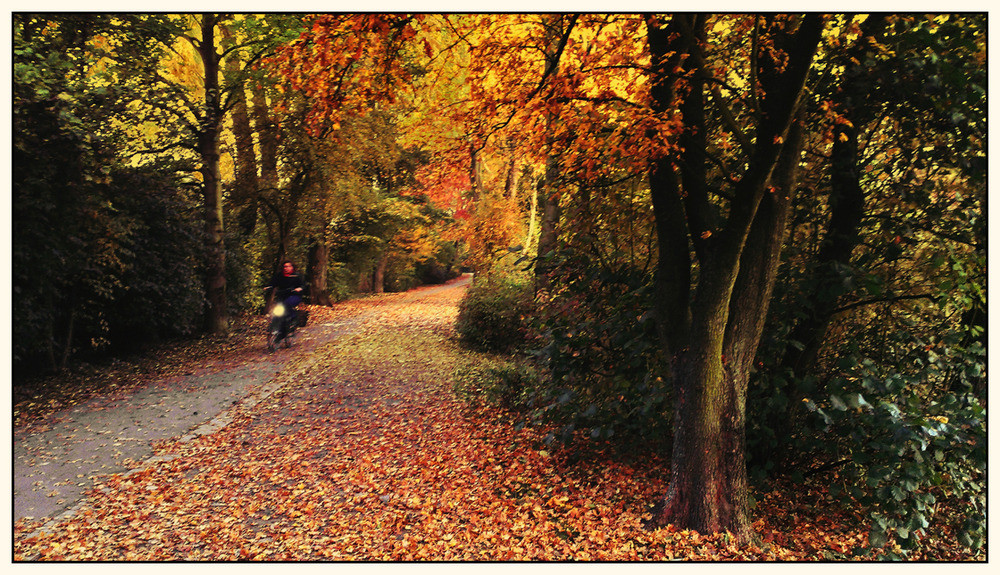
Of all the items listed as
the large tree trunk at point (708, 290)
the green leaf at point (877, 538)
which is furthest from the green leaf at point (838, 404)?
the green leaf at point (877, 538)

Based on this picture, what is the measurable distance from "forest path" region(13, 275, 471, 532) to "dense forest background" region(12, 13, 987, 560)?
435mm

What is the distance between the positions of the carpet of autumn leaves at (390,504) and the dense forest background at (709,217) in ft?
1.14

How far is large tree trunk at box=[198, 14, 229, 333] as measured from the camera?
959 centimetres

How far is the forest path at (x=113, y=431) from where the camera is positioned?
327 centimetres

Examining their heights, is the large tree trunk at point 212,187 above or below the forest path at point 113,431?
above

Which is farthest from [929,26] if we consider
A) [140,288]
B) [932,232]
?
[140,288]

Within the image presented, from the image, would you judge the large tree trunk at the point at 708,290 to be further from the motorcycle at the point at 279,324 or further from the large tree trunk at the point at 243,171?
the large tree trunk at the point at 243,171

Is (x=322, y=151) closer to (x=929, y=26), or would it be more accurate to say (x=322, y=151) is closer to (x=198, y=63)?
(x=198, y=63)

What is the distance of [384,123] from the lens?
13.6 m

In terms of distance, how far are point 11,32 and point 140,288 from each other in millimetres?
3218

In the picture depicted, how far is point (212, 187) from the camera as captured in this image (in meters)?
10.3

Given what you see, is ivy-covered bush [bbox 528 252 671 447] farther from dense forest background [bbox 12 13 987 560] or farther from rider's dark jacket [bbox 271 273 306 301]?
rider's dark jacket [bbox 271 273 306 301]

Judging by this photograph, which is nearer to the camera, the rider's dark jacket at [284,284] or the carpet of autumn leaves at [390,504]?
the carpet of autumn leaves at [390,504]

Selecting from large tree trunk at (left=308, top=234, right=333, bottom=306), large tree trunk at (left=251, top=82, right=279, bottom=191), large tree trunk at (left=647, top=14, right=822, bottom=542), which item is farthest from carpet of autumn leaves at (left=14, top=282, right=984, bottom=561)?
large tree trunk at (left=308, top=234, right=333, bottom=306)
